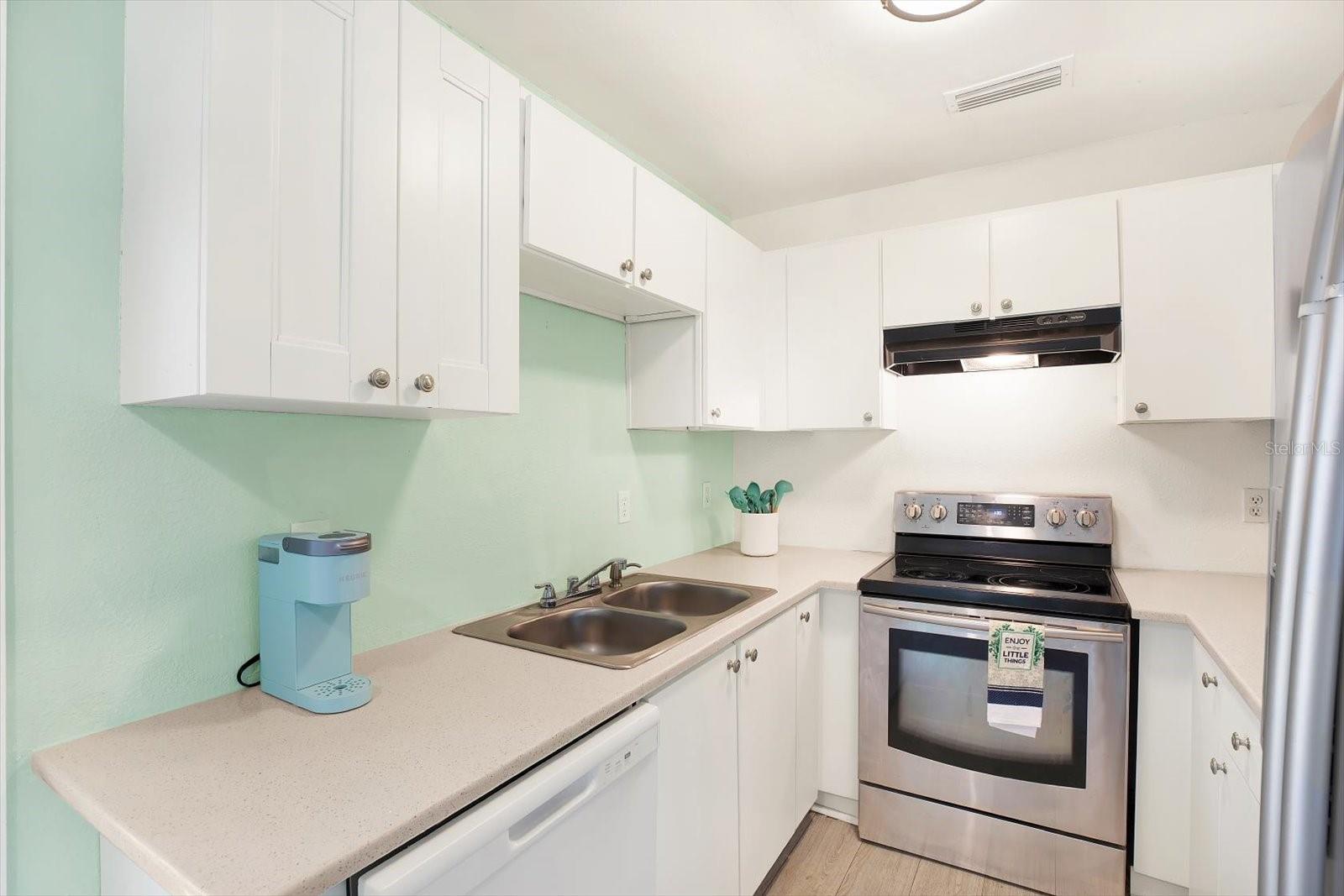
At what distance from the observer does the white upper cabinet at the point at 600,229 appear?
5.08 feet

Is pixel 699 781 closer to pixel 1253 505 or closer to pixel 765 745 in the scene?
pixel 765 745

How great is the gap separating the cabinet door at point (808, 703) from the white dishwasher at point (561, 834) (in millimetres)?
933

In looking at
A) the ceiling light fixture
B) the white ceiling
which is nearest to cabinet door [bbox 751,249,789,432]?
the white ceiling

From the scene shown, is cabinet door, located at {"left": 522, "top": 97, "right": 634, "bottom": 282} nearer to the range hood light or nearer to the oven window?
the range hood light

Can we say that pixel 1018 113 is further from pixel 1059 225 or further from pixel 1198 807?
pixel 1198 807

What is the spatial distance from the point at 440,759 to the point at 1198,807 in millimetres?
1965

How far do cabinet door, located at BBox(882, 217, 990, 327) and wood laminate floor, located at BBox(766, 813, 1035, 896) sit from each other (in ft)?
6.12

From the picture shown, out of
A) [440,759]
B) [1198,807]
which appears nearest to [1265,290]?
[1198,807]

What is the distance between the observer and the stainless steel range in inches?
74.6

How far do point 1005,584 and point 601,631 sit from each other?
1.31 metres

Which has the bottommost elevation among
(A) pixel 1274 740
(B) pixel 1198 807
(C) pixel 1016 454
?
(B) pixel 1198 807

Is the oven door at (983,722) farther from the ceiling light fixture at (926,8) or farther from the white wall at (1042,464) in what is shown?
the ceiling light fixture at (926,8)

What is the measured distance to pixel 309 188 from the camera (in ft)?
3.49

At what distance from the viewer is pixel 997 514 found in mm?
2525
